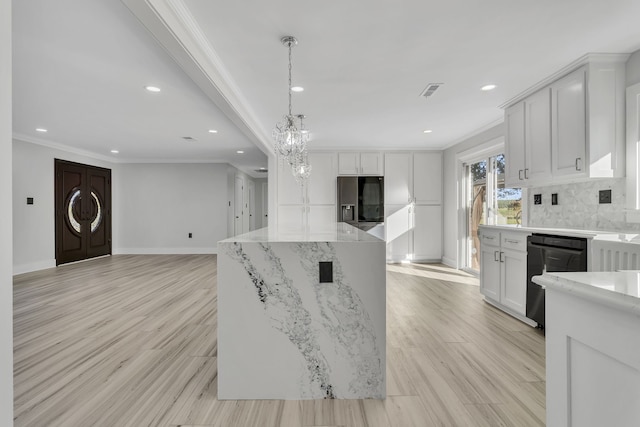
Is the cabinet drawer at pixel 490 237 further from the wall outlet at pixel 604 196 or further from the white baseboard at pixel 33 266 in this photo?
the white baseboard at pixel 33 266

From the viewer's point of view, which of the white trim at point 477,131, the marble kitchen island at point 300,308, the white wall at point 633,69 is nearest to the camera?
the marble kitchen island at point 300,308

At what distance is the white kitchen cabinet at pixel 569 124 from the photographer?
2.86 meters

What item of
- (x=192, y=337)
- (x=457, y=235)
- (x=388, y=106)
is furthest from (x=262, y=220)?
(x=192, y=337)

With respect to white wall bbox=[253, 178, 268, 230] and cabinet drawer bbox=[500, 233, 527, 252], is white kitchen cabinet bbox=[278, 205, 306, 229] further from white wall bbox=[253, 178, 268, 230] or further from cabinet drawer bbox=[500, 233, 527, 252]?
white wall bbox=[253, 178, 268, 230]

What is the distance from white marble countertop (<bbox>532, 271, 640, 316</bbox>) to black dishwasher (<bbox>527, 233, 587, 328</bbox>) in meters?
2.02

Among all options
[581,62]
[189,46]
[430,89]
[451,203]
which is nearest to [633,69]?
[581,62]

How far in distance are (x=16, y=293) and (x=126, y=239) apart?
14.0ft

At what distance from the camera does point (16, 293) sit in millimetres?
4273

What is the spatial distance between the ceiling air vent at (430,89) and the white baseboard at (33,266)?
263 inches

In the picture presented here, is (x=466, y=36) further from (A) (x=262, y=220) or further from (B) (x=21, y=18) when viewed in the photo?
(A) (x=262, y=220)

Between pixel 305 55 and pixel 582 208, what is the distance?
2.90 meters

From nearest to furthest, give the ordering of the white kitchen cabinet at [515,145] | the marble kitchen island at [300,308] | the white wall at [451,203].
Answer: the marble kitchen island at [300,308] → the white kitchen cabinet at [515,145] → the white wall at [451,203]

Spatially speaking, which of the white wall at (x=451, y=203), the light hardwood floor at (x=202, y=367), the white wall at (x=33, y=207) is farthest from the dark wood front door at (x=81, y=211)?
the white wall at (x=451, y=203)

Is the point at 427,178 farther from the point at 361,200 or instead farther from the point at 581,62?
the point at 581,62
